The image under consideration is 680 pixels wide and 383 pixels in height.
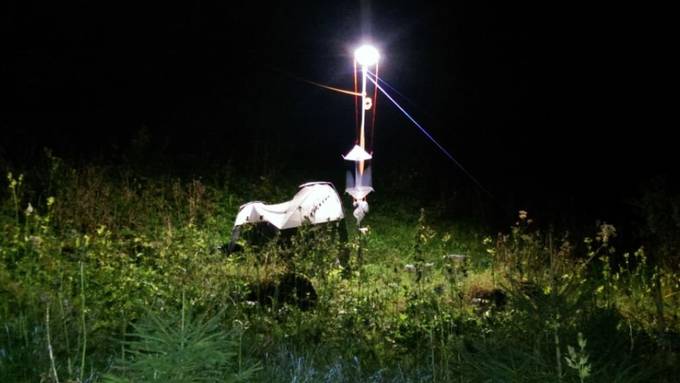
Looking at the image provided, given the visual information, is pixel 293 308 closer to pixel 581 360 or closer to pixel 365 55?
pixel 581 360

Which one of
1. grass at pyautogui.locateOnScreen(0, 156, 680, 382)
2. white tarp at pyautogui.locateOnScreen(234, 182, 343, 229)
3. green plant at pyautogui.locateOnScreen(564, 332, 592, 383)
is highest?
white tarp at pyautogui.locateOnScreen(234, 182, 343, 229)

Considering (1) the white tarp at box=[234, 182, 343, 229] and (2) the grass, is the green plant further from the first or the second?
(1) the white tarp at box=[234, 182, 343, 229]

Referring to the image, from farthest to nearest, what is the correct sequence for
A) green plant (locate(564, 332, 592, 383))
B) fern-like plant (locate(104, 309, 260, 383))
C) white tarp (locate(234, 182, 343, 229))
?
white tarp (locate(234, 182, 343, 229))
fern-like plant (locate(104, 309, 260, 383))
green plant (locate(564, 332, 592, 383))

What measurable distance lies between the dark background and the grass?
3298mm

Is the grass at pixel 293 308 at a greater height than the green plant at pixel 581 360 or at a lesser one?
greater

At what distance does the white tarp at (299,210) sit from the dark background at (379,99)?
9.89 ft

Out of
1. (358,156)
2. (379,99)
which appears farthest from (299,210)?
(379,99)

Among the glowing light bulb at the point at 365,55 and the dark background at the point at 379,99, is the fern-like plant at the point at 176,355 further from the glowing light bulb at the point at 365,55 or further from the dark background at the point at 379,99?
the dark background at the point at 379,99

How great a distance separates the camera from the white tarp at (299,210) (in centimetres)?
757

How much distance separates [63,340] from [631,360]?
265 centimetres

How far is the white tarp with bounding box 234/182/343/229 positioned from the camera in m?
7.57

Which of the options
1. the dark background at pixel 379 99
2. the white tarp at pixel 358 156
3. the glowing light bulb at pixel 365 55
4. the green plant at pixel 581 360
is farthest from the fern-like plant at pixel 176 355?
the dark background at pixel 379 99

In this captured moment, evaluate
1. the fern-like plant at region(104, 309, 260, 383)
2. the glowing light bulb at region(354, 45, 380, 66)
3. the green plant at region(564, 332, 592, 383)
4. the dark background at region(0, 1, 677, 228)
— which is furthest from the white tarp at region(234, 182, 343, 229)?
the green plant at region(564, 332, 592, 383)

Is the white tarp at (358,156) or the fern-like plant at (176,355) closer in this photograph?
the fern-like plant at (176,355)
